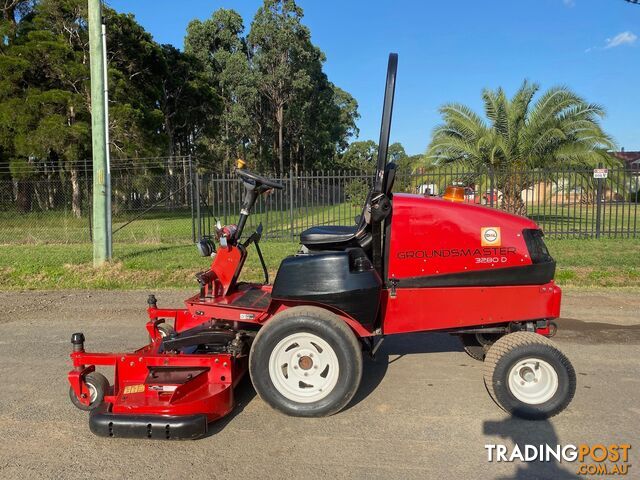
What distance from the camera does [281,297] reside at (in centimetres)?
366

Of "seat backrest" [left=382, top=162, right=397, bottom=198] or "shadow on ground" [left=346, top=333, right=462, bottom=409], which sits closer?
"seat backrest" [left=382, top=162, right=397, bottom=198]

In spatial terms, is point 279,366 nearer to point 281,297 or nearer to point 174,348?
point 281,297

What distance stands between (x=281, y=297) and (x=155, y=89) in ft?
85.9

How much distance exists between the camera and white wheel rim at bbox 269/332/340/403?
3.52m

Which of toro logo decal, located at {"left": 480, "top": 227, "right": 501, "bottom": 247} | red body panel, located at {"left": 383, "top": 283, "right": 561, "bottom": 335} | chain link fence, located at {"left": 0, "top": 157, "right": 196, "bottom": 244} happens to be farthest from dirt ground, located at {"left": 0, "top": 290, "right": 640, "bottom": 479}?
chain link fence, located at {"left": 0, "top": 157, "right": 196, "bottom": 244}

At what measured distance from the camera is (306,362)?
3.57 metres

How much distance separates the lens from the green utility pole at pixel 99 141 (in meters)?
9.32

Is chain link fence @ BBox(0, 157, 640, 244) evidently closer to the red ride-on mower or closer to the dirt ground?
the dirt ground

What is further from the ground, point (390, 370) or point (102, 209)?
point (102, 209)

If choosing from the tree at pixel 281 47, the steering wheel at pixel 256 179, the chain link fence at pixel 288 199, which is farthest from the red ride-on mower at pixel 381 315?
the tree at pixel 281 47

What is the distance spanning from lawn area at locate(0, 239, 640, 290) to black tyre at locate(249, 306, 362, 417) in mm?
5447

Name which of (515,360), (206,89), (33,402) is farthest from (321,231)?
(206,89)

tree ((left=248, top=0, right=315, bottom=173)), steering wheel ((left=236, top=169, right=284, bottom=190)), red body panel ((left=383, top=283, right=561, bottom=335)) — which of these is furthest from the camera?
tree ((left=248, top=0, right=315, bottom=173))

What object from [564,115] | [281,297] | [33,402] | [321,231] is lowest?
[33,402]
